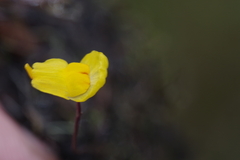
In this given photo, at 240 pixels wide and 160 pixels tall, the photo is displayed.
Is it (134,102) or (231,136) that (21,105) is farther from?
(231,136)

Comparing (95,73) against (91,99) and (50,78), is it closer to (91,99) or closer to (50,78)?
(50,78)

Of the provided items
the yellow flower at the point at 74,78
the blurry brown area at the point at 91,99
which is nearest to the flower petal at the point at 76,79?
the yellow flower at the point at 74,78

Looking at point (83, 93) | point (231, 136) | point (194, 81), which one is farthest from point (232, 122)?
point (83, 93)

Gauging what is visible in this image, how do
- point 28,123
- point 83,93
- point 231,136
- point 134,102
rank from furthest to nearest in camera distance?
point 231,136 < point 134,102 < point 28,123 < point 83,93

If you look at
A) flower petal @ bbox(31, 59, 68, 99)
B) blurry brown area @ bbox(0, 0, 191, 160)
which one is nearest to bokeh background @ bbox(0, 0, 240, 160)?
blurry brown area @ bbox(0, 0, 191, 160)

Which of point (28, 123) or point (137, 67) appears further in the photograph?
point (137, 67)

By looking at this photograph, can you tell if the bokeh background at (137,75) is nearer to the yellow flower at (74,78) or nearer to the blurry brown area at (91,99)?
the blurry brown area at (91,99)

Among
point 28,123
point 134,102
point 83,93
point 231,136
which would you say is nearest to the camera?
point 83,93
